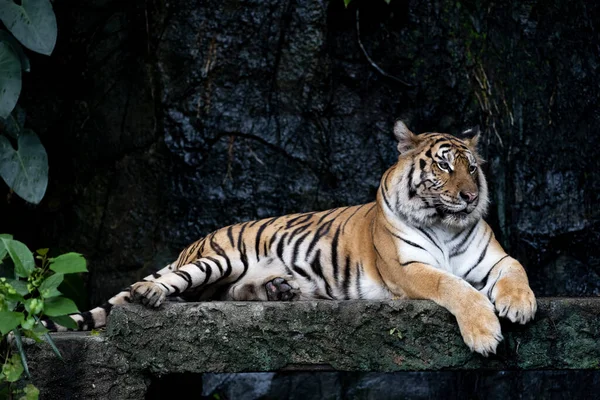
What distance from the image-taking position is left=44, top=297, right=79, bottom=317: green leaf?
3412 millimetres

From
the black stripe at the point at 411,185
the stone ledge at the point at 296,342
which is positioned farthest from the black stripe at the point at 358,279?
the stone ledge at the point at 296,342

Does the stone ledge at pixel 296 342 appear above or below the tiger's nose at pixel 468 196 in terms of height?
below

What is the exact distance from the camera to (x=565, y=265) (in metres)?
5.98

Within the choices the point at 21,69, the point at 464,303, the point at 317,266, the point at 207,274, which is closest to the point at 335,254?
the point at 317,266

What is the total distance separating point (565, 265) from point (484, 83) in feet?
4.68

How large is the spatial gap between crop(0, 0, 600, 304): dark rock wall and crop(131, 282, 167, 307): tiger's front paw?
2287mm

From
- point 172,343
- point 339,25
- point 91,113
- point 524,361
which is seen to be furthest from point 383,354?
point 91,113

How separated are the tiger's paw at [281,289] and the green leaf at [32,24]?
1.69 meters

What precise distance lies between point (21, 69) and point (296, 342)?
2145 millimetres

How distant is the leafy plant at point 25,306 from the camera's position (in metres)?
3.35

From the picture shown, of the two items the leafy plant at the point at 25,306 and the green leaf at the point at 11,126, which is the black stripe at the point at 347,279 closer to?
the leafy plant at the point at 25,306

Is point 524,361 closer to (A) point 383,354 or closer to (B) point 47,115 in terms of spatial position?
(A) point 383,354

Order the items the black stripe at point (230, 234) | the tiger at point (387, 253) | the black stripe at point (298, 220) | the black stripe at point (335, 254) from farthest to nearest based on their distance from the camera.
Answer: the black stripe at point (298, 220) < the black stripe at point (230, 234) < the black stripe at point (335, 254) < the tiger at point (387, 253)

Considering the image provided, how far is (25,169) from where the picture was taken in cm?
457
